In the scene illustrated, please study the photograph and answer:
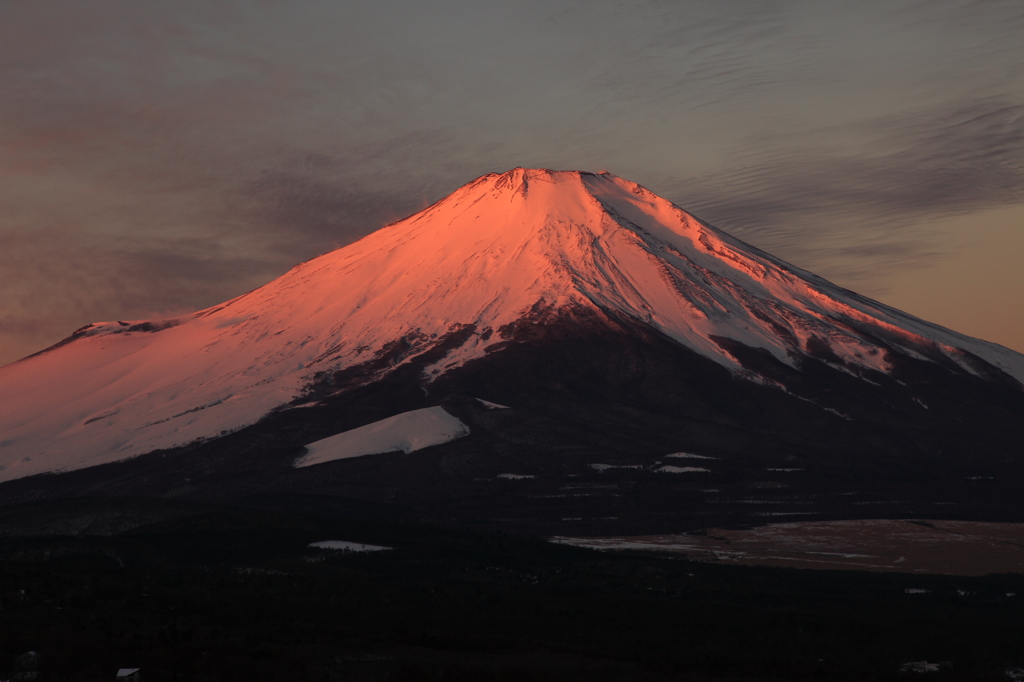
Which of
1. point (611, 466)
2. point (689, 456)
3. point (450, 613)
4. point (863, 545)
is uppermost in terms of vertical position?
point (689, 456)

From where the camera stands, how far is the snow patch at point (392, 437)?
162 meters

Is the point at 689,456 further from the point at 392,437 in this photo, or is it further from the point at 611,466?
the point at 392,437

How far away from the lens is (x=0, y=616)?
4003 centimetres

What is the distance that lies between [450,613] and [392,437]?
379 ft

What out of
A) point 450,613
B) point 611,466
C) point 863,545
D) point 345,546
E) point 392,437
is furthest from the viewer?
point 392,437

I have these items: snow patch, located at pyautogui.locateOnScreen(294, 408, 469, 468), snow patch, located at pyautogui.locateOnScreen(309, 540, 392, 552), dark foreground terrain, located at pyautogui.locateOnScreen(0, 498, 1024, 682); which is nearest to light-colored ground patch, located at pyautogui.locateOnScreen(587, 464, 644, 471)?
snow patch, located at pyautogui.locateOnScreen(294, 408, 469, 468)

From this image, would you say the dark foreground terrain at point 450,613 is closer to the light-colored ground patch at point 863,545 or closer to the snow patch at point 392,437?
the light-colored ground patch at point 863,545

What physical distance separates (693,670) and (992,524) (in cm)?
9264

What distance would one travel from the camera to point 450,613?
51.8 m

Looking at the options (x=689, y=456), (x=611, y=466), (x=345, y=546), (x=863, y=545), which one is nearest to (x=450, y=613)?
(x=345, y=546)

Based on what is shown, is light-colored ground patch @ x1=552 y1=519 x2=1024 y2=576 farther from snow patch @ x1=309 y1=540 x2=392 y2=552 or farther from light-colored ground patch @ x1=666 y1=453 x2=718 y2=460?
light-colored ground patch @ x1=666 y1=453 x2=718 y2=460

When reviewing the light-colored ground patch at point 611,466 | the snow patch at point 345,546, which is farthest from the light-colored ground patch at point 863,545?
the light-colored ground patch at point 611,466

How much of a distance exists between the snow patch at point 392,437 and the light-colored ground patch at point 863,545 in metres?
61.7

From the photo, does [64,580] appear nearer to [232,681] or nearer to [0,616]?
[0,616]
